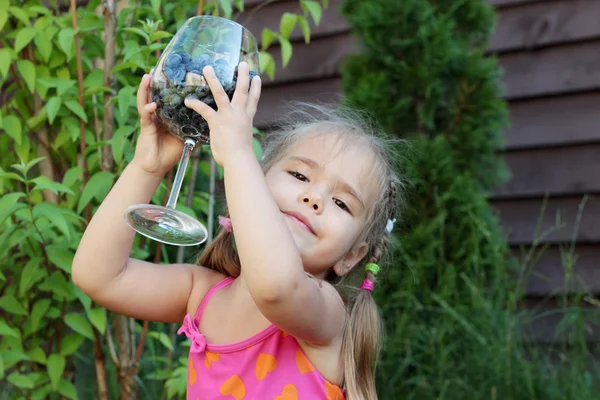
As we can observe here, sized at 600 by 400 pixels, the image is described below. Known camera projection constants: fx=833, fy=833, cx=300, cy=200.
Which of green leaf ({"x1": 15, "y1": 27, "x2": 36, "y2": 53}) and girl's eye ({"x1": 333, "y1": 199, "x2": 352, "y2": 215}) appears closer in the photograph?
girl's eye ({"x1": 333, "y1": 199, "x2": 352, "y2": 215})

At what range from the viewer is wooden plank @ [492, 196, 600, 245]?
374cm

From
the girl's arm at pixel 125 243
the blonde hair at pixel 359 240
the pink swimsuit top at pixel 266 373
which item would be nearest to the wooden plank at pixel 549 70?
the blonde hair at pixel 359 240

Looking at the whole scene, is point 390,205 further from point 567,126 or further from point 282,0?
point 282,0

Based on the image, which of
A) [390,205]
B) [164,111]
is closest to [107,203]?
[164,111]

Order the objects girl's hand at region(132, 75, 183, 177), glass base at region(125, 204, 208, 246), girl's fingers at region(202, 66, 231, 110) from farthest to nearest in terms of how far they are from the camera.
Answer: girl's hand at region(132, 75, 183, 177) < glass base at region(125, 204, 208, 246) < girl's fingers at region(202, 66, 231, 110)

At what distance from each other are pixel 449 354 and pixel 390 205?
143 centimetres

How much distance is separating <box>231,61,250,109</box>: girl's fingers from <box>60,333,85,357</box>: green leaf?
1187 millimetres

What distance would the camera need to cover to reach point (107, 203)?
1.79 metres

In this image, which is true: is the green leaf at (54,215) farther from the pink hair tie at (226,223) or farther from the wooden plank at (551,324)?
the wooden plank at (551,324)

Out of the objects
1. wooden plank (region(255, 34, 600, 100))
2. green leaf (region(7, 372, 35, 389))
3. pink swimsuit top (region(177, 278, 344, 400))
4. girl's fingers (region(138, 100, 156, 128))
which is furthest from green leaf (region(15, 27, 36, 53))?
wooden plank (region(255, 34, 600, 100))

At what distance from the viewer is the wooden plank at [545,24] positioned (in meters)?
3.76

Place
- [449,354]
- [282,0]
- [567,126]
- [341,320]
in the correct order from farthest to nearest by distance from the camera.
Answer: [282,0]
[567,126]
[449,354]
[341,320]

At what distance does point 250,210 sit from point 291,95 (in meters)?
3.04

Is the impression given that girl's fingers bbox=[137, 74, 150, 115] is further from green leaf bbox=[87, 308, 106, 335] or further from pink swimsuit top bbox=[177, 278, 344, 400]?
green leaf bbox=[87, 308, 106, 335]
